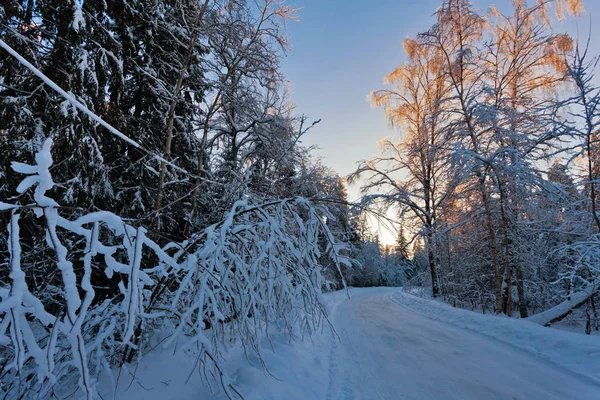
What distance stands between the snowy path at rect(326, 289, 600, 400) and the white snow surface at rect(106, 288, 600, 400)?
0.01 m

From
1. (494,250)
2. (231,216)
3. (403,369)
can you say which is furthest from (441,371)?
(494,250)

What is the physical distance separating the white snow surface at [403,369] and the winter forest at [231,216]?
0.11ft

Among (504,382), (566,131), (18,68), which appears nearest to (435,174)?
(566,131)

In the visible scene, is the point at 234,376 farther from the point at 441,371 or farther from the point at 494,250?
the point at 494,250

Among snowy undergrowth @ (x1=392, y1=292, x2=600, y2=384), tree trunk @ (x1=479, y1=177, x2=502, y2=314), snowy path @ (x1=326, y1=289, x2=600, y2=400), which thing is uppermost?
tree trunk @ (x1=479, y1=177, x2=502, y2=314)

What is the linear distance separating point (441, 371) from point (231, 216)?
3.31m

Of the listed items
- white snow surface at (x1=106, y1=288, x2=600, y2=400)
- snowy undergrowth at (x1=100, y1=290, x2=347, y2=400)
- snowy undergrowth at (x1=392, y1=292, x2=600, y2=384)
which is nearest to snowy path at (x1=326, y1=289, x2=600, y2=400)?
white snow surface at (x1=106, y1=288, x2=600, y2=400)

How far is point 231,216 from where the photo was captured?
213cm

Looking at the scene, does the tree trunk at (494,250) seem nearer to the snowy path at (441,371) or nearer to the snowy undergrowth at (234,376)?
the snowy path at (441,371)

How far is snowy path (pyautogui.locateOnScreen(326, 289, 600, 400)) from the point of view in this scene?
115 inches

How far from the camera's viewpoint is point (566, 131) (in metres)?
6.03

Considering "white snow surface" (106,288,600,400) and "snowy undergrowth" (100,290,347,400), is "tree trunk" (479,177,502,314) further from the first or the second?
"snowy undergrowth" (100,290,347,400)

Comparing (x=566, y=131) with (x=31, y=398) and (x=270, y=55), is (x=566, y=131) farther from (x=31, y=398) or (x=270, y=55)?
(x=31, y=398)

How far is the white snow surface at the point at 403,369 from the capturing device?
2561mm
